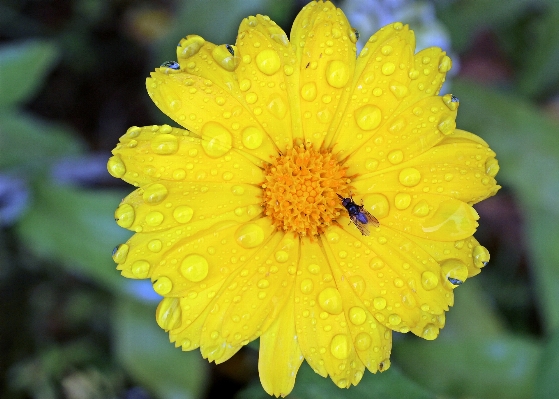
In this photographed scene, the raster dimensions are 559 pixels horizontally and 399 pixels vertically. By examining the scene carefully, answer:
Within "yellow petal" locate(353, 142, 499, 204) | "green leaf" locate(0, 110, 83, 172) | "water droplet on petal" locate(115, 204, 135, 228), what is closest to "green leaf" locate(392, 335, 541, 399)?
"yellow petal" locate(353, 142, 499, 204)

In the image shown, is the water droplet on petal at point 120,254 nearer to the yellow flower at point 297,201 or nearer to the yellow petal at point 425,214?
the yellow flower at point 297,201

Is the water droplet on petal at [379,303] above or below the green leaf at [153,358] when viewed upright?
above

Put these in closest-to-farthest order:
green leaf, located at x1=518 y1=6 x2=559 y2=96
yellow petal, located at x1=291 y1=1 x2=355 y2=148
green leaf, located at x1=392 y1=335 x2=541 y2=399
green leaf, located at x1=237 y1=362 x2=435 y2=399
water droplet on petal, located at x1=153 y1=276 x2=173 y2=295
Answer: water droplet on petal, located at x1=153 y1=276 x2=173 y2=295 → yellow petal, located at x1=291 y1=1 x2=355 y2=148 → green leaf, located at x1=237 y1=362 x2=435 y2=399 → green leaf, located at x1=392 y1=335 x2=541 y2=399 → green leaf, located at x1=518 y1=6 x2=559 y2=96

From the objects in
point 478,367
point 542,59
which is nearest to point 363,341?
point 478,367

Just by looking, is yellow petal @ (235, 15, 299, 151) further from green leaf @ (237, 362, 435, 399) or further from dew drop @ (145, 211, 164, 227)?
green leaf @ (237, 362, 435, 399)

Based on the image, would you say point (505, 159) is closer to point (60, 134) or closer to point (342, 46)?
point (342, 46)

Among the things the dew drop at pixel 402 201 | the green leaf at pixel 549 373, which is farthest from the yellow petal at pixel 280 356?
the green leaf at pixel 549 373
